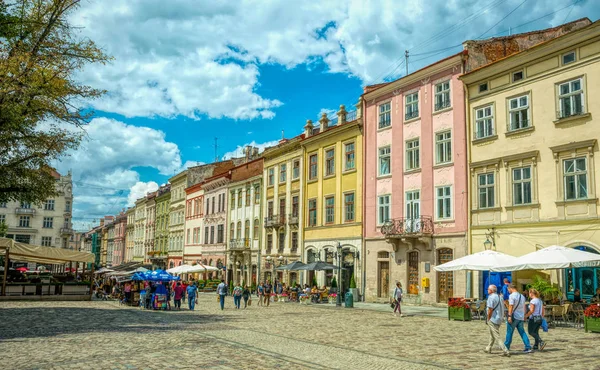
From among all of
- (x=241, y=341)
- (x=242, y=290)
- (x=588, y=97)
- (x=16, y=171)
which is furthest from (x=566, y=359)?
(x=242, y=290)

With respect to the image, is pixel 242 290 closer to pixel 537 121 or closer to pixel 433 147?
pixel 433 147

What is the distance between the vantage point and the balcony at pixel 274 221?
146 ft

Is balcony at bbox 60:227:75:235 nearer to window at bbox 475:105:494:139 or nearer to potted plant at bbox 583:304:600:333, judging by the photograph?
window at bbox 475:105:494:139

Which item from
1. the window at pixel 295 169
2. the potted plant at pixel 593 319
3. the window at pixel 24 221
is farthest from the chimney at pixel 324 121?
the window at pixel 24 221

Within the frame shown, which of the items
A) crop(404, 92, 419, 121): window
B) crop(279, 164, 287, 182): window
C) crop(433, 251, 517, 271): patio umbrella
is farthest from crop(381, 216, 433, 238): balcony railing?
crop(279, 164, 287, 182): window

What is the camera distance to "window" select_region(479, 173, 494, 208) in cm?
2725

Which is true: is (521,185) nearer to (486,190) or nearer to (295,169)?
(486,190)

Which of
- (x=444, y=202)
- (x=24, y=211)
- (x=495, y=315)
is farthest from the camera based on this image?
(x=24, y=211)

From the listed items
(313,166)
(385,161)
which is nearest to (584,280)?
(385,161)

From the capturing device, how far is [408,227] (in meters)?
31.6

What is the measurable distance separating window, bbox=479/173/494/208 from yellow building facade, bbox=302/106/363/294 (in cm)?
971

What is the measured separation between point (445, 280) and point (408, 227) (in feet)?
12.1

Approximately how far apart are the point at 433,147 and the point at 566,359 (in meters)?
19.6

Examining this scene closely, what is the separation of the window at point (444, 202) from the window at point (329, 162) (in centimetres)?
1043
